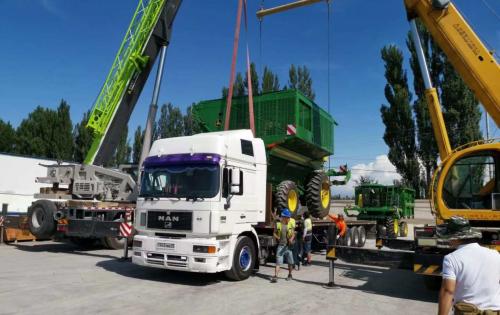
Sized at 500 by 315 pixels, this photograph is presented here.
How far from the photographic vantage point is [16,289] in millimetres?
Result: 7551

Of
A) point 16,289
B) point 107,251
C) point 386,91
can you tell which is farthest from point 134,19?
point 386,91

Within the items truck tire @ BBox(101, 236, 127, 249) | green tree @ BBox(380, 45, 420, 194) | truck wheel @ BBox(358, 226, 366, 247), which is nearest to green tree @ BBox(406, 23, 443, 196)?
green tree @ BBox(380, 45, 420, 194)

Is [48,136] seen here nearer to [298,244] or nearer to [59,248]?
[59,248]

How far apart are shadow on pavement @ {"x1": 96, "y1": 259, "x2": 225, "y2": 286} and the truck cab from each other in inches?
19.0

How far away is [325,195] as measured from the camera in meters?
14.1

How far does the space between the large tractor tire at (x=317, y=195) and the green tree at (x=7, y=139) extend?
3998 centimetres

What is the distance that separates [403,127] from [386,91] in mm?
3171

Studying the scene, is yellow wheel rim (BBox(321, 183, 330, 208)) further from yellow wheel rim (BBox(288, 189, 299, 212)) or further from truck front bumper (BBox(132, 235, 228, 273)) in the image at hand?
Answer: truck front bumper (BBox(132, 235, 228, 273))

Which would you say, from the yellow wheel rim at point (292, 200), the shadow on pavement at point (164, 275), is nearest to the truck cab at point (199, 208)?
the shadow on pavement at point (164, 275)

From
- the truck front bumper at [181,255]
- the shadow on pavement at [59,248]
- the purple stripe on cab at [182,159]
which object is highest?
the purple stripe on cab at [182,159]

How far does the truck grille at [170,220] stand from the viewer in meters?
8.38

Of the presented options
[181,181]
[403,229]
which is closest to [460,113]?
[403,229]

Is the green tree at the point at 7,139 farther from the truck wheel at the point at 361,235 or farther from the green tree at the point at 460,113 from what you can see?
the green tree at the point at 460,113

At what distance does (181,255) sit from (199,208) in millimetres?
1008
